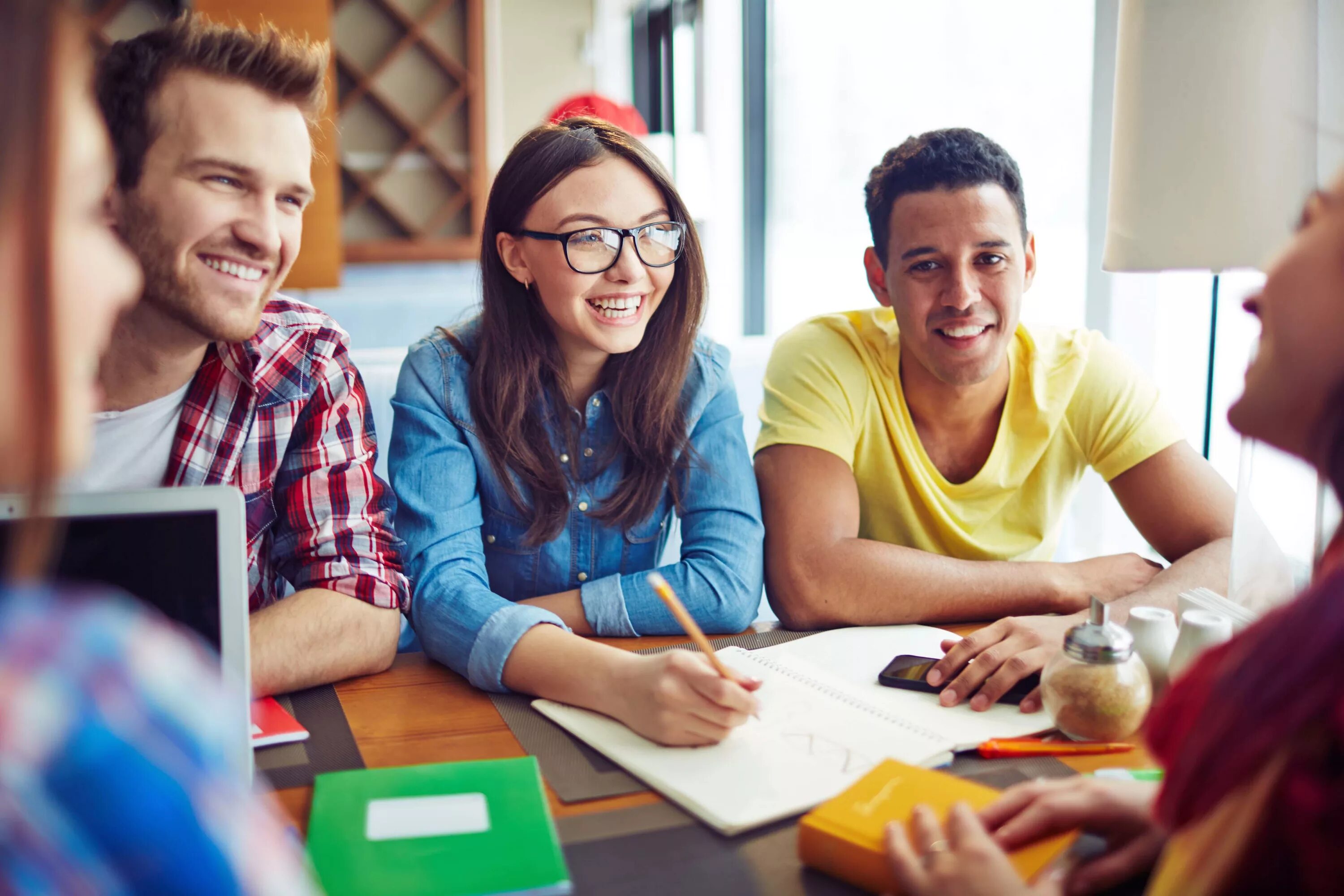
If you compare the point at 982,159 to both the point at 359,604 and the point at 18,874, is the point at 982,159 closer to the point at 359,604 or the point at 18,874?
the point at 359,604

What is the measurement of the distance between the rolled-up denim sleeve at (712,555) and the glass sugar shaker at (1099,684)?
39 cm

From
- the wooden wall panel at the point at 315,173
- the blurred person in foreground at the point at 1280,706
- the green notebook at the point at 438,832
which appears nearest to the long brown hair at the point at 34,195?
the green notebook at the point at 438,832

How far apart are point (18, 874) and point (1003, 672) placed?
2.53ft

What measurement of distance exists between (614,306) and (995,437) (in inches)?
22.3

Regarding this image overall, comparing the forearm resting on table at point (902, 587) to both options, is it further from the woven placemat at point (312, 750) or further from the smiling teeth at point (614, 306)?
the woven placemat at point (312, 750)

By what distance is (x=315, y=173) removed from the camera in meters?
4.50

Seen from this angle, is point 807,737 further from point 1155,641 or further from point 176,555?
point 176,555

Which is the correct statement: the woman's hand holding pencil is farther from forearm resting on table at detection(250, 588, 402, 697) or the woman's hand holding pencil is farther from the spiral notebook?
forearm resting on table at detection(250, 588, 402, 697)

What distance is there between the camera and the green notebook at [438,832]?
0.60m

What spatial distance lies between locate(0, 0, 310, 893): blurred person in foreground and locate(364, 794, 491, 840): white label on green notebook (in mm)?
307

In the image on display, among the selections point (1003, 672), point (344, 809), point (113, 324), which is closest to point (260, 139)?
point (113, 324)

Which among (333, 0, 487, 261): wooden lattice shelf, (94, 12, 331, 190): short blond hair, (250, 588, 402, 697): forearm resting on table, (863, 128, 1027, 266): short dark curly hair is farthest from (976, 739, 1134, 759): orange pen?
(333, 0, 487, 261): wooden lattice shelf

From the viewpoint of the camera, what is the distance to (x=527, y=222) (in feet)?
4.01

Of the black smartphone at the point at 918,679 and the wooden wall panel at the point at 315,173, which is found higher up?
the wooden wall panel at the point at 315,173
